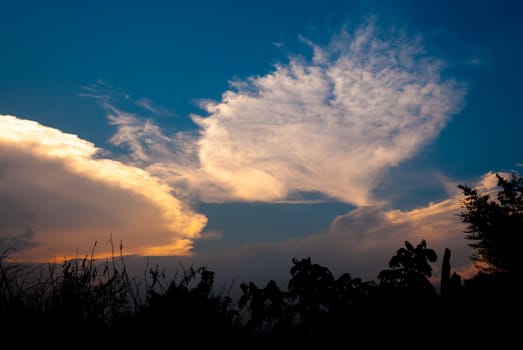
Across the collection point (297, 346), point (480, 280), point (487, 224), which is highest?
point (487, 224)

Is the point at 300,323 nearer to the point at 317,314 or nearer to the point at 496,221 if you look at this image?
the point at 317,314

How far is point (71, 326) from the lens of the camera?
19.1 ft

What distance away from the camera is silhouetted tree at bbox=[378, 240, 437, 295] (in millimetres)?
6733

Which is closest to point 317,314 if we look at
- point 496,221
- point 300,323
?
point 300,323

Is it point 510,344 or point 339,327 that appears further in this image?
point 339,327

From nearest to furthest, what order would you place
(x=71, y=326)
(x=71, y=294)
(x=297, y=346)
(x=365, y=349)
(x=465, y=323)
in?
(x=465, y=323) < (x=365, y=349) < (x=71, y=326) < (x=297, y=346) < (x=71, y=294)

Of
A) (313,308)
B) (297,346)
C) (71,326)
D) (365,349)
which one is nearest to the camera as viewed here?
(365,349)

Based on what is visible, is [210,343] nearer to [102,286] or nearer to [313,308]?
[102,286]

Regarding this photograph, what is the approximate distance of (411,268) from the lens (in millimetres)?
6922

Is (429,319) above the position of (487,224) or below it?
below

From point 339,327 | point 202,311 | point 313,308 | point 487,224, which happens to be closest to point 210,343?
point 202,311

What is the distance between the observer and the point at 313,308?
8.55 meters

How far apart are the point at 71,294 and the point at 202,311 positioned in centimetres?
264

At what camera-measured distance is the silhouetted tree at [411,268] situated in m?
6.73
